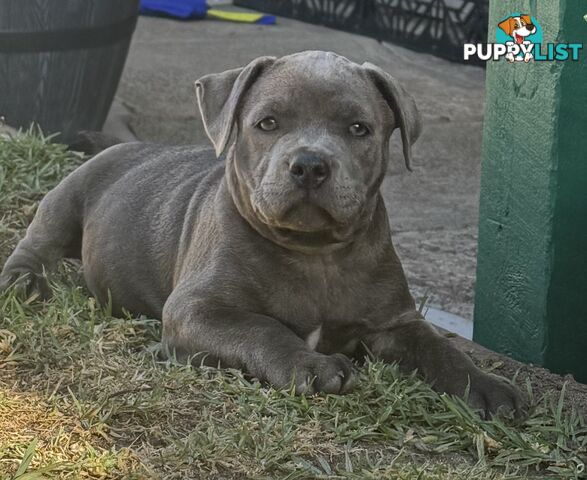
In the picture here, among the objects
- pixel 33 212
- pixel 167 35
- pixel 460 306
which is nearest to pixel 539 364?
pixel 460 306

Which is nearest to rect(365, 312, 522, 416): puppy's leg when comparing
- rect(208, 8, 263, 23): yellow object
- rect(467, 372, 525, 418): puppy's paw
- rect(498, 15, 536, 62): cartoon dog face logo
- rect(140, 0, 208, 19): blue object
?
rect(467, 372, 525, 418): puppy's paw

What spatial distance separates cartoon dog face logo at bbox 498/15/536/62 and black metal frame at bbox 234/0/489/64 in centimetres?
506

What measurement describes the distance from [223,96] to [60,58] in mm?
3250

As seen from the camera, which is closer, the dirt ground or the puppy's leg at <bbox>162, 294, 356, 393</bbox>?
the puppy's leg at <bbox>162, 294, 356, 393</bbox>

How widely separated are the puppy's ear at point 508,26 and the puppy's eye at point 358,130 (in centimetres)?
89

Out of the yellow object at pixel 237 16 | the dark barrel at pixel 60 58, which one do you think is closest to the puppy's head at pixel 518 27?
the dark barrel at pixel 60 58

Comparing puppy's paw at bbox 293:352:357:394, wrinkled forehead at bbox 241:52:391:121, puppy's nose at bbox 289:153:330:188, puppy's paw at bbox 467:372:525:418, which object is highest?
→ wrinkled forehead at bbox 241:52:391:121

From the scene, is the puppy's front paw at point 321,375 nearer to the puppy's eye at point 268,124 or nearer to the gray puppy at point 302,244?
the gray puppy at point 302,244

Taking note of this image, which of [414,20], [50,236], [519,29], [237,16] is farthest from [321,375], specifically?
[237,16]

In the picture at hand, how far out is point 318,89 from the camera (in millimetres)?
4574

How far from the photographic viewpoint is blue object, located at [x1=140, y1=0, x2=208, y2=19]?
12.3 m

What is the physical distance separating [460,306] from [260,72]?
1886 mm

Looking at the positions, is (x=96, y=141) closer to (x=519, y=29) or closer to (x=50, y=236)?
(x=50, y=236)

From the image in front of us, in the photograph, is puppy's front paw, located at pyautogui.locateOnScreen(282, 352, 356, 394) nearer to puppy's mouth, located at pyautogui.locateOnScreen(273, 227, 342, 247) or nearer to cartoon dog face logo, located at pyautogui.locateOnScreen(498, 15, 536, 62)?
puppy's mouth, located at pyautogui.locateOnScreen(273, 227, 342, 247)
